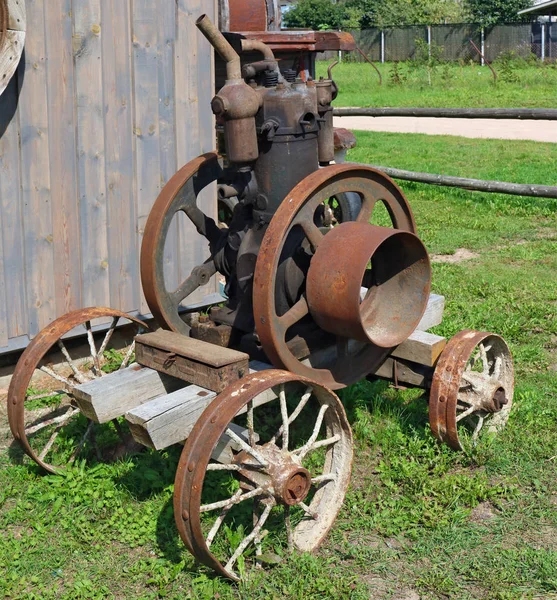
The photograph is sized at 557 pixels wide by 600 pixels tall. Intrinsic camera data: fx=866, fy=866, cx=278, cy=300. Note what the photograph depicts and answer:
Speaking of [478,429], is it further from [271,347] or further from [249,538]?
[249,538]

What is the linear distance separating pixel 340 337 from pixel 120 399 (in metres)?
0.98

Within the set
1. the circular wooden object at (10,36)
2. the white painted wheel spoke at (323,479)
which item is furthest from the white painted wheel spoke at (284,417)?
the circular wooden object at (10,36)

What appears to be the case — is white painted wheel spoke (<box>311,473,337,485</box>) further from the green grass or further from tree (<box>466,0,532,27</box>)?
tree (<box>466,0,532,27</box>)

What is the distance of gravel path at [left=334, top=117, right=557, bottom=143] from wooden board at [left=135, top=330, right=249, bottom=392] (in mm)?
11939

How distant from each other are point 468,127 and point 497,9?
106 feet

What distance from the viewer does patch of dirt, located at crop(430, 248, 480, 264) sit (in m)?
7.28

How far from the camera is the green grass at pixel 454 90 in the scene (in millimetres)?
19391

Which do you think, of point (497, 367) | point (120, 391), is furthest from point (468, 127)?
point (120, 391)

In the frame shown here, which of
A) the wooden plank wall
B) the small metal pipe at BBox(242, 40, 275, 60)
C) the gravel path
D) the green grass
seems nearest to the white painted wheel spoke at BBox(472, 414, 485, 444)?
the small metal pipe at BBox(242, 40, 275, 60)

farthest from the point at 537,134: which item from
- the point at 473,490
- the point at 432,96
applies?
the point at 473,490

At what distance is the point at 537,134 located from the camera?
15.2m

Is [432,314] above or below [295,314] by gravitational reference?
below

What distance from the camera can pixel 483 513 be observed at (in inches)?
143

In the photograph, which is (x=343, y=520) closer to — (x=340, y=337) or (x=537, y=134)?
(x=340, y=337)
